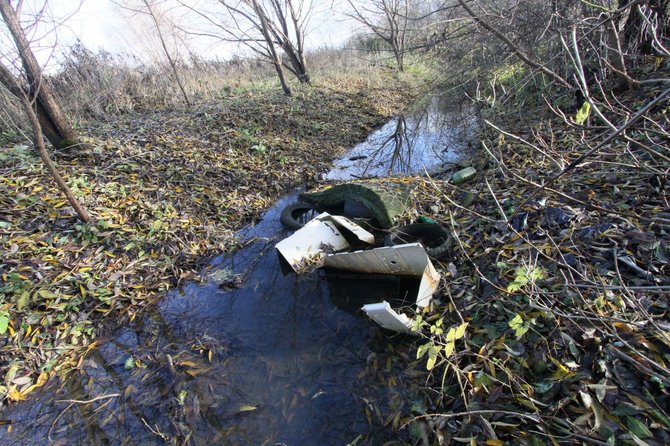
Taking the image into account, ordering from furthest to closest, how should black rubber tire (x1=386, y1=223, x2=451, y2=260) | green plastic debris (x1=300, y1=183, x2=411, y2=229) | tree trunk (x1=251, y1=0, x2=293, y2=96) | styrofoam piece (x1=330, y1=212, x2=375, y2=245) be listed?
tree trunk (x1=251, y1=0, x2=293, y2=96)
green plastic debris (x1=300, y1=183, x2=411, y2=229)
styrofoam piece (x1=330, y1=212, x2=375, y2=245)
black rubber tire (x1=386, y1=223, x2=451, y2=260)

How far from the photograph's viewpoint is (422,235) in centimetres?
385

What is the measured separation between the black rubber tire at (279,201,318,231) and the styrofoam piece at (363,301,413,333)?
7.48ft

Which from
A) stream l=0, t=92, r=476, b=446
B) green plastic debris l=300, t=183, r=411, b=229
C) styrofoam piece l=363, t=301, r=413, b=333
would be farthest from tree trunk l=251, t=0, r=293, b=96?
styrofoam piece l=363, t=301, r=413, b=333

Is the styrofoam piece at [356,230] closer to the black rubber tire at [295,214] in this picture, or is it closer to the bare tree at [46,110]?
the black rubber tire at [295,214]

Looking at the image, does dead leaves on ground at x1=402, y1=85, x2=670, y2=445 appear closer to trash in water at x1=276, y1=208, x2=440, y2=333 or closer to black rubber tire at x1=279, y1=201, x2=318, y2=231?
trash in water at x1=276, y1=208, x2=440, y2=333

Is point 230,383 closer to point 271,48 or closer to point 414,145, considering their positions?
point 414,145

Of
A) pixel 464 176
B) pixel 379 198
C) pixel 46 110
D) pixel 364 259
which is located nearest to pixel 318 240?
pixel 364 259

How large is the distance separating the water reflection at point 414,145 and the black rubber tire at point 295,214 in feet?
5.41

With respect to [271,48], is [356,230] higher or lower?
lower

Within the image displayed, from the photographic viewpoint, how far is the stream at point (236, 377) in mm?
2434

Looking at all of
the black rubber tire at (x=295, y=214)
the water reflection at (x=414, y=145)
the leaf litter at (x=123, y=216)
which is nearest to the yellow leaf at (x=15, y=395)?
the leaf litter at (x=123, y=216)

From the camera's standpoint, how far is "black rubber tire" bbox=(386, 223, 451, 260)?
12.1 ft

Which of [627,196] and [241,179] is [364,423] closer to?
[627,196]

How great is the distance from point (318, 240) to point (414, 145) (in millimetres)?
4950
